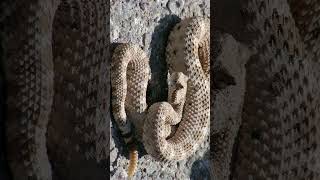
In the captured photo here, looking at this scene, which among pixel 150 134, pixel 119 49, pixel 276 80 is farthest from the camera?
pixel 150 134

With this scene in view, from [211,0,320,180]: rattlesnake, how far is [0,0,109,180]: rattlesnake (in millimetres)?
120

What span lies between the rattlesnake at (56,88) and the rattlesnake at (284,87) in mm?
120

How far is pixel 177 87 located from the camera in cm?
257

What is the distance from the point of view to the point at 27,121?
1.36ft

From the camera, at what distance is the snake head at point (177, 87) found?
2542mm

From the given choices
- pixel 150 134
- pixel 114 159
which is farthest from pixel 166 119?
pixel 114 159

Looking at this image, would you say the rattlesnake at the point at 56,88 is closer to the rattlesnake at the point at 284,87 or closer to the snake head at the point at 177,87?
the rattlesnake at the point at 284,87

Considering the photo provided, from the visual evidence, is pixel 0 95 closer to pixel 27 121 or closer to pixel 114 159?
pixel 27 121

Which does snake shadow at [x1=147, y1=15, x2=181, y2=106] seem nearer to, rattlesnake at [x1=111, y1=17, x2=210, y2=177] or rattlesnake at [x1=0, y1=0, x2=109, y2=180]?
rattlesnake at [x1=111, y1=17, x2=210, y2=177]

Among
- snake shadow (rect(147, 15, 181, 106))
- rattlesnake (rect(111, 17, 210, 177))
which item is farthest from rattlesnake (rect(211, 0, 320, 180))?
snake shadow (rect(147, 15, 181, 106))

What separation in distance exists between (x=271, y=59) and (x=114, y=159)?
2.03m

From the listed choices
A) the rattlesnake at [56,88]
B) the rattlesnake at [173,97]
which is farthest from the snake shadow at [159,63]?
the rattlesnake at [56,88]

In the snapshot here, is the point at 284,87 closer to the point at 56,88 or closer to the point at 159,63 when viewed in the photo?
the point at 56,88

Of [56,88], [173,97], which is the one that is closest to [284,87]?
[56,88]
